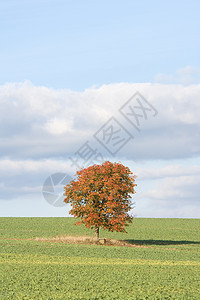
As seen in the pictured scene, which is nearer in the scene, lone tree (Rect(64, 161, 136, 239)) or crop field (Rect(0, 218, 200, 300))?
crop field (Rect(0, 218, 200, 300))

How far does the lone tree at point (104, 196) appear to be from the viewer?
50406 millimetres

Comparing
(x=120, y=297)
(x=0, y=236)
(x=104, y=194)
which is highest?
(x=104, y=194)

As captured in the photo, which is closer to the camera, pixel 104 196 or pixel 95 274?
pixel 95 274

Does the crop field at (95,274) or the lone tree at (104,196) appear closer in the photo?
the crop field at (95,274)

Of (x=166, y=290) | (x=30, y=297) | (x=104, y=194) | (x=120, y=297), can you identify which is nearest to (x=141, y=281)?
(x=166, y=290)

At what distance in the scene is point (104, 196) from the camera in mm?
50250

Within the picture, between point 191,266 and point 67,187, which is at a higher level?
point 67,187

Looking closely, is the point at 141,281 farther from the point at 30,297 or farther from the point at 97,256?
the point at 97,256

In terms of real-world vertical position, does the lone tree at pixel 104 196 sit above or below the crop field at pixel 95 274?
above

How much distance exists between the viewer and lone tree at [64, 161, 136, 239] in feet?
165

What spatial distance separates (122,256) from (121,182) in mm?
14313

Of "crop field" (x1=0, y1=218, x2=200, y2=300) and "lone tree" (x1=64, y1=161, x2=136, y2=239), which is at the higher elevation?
"lone tree" (x1=64, y1=161, x2=136, y2=239)

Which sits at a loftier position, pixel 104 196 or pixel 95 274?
pixel 104 196

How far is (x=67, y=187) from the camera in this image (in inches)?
2114
